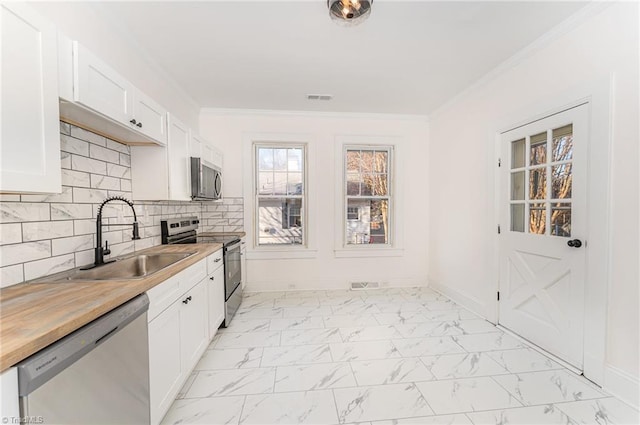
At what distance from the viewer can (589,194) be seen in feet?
6.24

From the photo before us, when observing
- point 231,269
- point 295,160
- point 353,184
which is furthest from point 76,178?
point 353,184

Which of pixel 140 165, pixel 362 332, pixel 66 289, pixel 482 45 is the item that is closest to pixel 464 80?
pixel 482 45

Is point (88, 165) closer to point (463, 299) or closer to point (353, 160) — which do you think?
point (353, 160)

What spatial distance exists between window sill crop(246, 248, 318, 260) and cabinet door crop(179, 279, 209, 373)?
5.69ft

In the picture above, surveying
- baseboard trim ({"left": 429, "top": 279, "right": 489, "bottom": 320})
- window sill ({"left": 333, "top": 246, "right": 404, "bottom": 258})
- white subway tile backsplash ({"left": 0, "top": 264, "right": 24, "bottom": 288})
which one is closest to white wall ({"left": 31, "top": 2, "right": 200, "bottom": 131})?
white subway tile backsplash ({"left": 0, "top": 264, "right": 24, "bottom": 288})

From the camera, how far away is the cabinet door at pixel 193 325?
70.5 inches

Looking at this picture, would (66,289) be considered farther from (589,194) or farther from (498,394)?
(589,194)

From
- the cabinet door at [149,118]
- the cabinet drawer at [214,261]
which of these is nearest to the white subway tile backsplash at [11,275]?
the cabinet door at [149,118]

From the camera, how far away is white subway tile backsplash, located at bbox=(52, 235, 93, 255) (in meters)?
1.55

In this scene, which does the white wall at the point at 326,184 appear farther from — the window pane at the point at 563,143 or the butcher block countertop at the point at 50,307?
the butcher block countertop at the point at 50,307

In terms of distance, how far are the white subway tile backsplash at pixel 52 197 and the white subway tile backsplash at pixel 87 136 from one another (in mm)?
367

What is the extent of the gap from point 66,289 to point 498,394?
265 centimetres

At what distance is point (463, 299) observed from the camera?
3301mm

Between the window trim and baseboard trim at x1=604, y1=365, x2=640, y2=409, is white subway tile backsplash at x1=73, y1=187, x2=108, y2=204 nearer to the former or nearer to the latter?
the window trim
